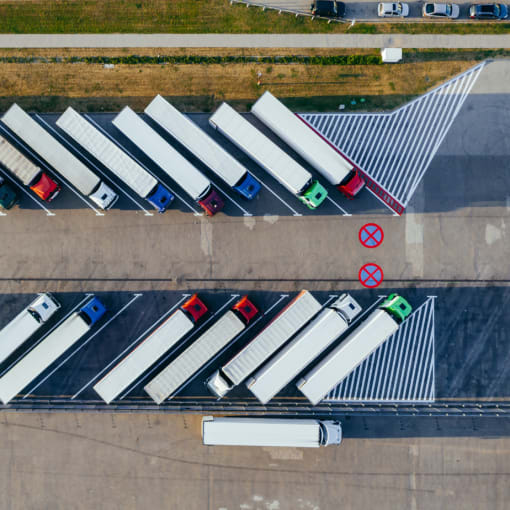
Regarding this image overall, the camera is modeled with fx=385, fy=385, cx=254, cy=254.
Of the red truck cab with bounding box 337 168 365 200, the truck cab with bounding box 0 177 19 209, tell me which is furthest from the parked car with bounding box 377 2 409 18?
the truck cab with bounding box 0 177 19 209

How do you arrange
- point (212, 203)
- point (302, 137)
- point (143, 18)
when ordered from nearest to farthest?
1. point (302, 137)
2. point (212, 203)
3. point (143, 18)

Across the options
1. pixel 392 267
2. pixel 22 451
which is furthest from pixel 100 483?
pixel 392 267

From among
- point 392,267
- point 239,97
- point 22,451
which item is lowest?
point 22,451

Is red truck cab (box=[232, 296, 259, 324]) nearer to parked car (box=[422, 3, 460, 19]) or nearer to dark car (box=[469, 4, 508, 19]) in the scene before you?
parked car (box=[422, 3, 460, 19])

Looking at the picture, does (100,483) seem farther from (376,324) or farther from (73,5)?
(73,5)

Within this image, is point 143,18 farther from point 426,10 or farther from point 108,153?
point 426,10

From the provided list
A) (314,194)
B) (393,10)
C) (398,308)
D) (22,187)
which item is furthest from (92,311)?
(393,10)
